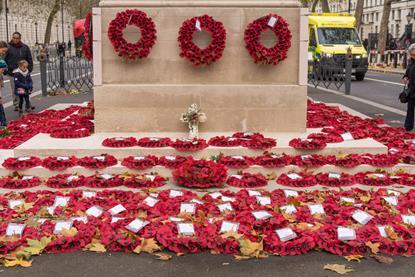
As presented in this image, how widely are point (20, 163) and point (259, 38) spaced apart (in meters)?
4.37

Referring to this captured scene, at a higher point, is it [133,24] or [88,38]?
[133,24]

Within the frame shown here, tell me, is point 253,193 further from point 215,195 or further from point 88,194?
point 88,194

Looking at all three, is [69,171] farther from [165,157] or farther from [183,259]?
[183,259]

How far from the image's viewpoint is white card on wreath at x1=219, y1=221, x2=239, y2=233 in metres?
5.78

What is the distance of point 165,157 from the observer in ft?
27.8

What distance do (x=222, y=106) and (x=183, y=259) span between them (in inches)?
195

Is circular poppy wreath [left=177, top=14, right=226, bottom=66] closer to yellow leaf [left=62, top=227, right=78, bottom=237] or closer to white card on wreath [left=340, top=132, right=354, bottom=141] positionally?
white card on wreath [left=340, top=132, right=354, bottom=141]

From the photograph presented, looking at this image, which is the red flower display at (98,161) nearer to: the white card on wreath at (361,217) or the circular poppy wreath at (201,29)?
the circular poppy wreath at (201,29)

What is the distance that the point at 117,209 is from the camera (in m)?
6.39

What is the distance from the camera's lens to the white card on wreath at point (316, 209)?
6367mm

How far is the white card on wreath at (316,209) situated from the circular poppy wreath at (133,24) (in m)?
4.58

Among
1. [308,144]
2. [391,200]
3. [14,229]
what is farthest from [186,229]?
[308,144]

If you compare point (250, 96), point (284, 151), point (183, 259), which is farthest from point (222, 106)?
point (183, 259)

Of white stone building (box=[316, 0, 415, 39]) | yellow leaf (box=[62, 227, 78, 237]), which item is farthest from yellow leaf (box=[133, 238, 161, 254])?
white stone building (box=[316, 0, 415, 39])
